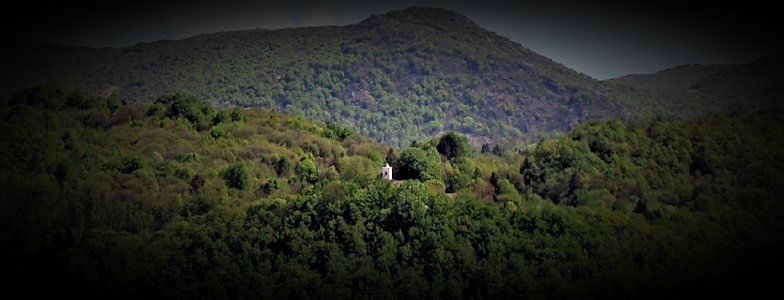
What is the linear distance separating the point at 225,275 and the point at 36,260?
37.2ft

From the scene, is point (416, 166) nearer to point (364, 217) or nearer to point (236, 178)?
point (364, 217)

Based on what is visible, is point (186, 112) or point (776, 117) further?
point (776, 117)

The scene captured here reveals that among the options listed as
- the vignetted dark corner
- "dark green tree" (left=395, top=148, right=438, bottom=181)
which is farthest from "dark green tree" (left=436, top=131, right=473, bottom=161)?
"dark green tree" (left=395, top=148, right=438, bottom=181)

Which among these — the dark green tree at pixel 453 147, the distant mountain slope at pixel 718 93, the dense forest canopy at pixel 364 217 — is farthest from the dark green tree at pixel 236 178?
the distant mountain slope at pixel 718 93

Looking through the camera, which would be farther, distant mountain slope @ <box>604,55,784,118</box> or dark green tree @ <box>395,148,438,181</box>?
distant mountain slope @ <box>604,55,784,118</box>

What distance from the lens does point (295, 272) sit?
44.8m

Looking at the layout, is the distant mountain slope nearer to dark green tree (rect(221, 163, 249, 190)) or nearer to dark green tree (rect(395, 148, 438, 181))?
dark green tree (rect(395, 148, 438, 181))

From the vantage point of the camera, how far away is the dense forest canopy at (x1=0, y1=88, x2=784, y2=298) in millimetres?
42531

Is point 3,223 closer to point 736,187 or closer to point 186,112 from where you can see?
point 186,112

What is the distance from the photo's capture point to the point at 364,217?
48500mm

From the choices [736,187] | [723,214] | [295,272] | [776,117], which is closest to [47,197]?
[295,272]

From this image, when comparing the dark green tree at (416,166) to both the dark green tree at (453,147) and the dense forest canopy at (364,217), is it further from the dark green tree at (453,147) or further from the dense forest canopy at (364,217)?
the dark green tree at (453,147)

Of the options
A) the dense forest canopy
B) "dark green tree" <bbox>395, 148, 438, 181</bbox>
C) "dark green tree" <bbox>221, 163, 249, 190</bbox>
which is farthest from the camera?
"dark green tree" <bbox>395, 148, 438, 181</bbox>

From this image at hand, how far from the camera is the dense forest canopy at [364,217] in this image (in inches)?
1674
